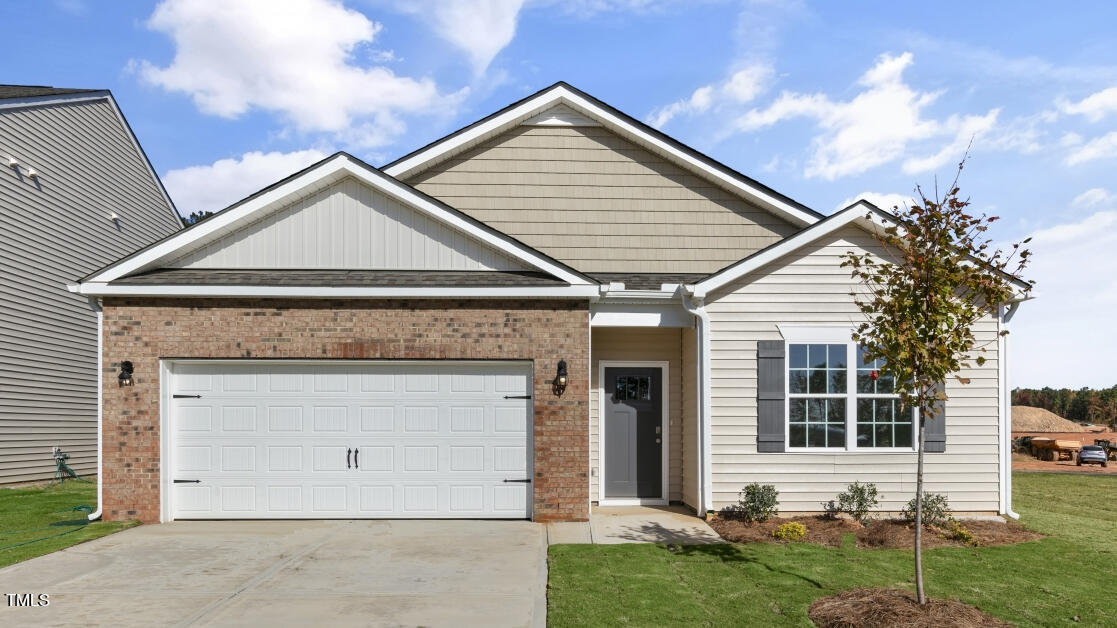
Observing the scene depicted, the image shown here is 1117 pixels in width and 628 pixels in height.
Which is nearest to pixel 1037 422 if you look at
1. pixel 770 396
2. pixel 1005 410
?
pixel 1005 410

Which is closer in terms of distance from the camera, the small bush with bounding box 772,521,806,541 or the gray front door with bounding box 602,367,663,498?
Answer: the small bush with bounding box 772,521,806,541

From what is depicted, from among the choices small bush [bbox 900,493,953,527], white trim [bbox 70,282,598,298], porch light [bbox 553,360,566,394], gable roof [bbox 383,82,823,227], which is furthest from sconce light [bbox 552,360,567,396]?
small bush [bbox 900,493,953,527]

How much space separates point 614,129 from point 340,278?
5.26 m

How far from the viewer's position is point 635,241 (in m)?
13.4

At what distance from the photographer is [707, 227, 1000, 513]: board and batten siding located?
447 inches

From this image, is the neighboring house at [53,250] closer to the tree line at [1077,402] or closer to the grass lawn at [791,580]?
the grass lawn at [791,580]

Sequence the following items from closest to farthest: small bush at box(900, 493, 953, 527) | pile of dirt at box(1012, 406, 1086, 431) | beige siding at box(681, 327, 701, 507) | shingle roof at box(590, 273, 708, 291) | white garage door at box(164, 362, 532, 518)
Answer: small bush at box(900, 493, 953, 527) < white garage door at box(164, 362, 532, 518) < beige siding at box(681, 327, 701, 507) < shingle roof at box(590, 273, 708, 291) < pile of dirt at box(1012, 406, 1086, 431)

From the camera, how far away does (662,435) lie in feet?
42.3

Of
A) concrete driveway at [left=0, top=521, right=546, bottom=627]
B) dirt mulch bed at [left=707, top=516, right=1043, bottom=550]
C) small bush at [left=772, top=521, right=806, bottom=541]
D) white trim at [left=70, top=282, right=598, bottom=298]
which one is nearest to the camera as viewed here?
concrete driveway at [left=0, top=521, right=546, bottom=627]

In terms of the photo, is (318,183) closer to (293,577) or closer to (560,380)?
(560,380)

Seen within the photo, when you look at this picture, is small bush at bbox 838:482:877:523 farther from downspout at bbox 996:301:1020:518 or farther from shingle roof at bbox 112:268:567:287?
shingle roof at bbox 112:268:567:287

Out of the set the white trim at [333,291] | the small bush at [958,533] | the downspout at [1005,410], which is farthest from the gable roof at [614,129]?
the small bush at [958,533]

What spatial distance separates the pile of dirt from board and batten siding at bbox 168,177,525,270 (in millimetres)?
34862

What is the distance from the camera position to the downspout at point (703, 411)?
11.3 meters
